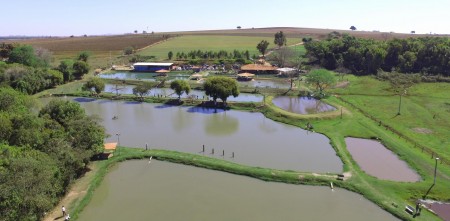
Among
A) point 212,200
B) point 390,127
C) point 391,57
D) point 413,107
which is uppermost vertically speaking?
point 391,57

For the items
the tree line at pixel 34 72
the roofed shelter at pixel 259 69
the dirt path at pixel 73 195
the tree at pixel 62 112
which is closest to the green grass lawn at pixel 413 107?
the roofed shelter at pixel 259 69

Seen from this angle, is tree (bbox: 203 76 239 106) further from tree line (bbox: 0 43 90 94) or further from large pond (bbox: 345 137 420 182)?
tree line (bbox: 0 43 90 94)

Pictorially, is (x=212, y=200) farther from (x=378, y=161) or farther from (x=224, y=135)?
(x=378, y=161)

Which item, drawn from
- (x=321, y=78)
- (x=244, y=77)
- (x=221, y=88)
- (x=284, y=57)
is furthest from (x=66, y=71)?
(x=284, y=57)

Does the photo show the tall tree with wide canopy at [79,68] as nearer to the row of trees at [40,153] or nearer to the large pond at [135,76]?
the large pond at [135,76]

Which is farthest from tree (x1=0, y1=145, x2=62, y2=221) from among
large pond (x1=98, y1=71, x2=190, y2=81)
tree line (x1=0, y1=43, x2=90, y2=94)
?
large pond (x1=98, y1=71, x2=190, y2=81)

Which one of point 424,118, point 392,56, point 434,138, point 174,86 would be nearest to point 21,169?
point 174,86

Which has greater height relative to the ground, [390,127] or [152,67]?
[152,67]

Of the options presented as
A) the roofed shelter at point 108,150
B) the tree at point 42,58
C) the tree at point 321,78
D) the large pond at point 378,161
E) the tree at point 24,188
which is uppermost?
the tree at point 42,58
